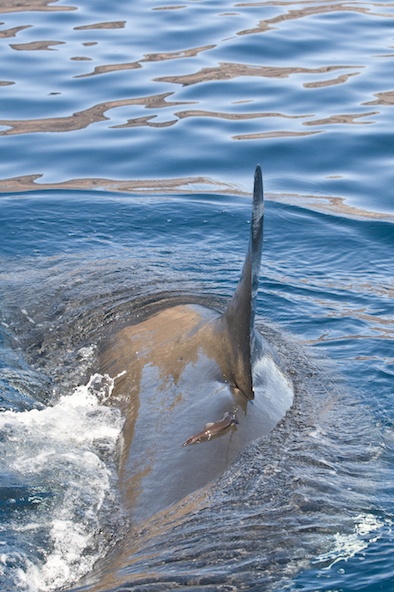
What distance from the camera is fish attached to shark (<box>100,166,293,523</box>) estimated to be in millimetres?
4398

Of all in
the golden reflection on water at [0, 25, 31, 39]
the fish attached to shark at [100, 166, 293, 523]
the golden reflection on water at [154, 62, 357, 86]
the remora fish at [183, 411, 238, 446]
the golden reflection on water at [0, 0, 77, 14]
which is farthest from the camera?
the golden reflection on water at [0, 0, 77, 14]

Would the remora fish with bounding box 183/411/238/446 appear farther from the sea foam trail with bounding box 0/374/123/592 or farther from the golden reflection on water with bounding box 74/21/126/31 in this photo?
the golden reflection on water with bounding box 74/21/126/31

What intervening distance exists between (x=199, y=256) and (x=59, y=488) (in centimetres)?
389

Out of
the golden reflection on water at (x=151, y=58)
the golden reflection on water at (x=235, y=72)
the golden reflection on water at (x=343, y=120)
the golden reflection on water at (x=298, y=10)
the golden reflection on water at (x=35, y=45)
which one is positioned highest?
the golden reflection on water at (x=298, y=10)

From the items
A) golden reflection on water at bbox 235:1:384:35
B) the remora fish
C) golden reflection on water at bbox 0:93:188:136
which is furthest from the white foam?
golden reflection on water at bbox 235:1:384:35

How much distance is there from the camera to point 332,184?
1028cm

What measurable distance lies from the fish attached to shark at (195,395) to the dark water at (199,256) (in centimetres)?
10

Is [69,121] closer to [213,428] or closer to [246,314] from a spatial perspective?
[246,314]

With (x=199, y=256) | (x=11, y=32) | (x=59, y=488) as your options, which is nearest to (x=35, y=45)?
(x=11, y=32)

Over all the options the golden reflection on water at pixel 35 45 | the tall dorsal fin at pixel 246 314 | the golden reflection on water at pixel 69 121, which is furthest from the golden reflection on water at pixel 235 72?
the tall dorsal fin at pixel 246 314

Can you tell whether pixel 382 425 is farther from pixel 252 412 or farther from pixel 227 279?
pixel 227 279

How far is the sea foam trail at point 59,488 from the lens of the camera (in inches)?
155

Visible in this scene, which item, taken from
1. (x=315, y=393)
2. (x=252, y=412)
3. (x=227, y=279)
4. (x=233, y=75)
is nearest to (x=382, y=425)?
(x=315, y=393)

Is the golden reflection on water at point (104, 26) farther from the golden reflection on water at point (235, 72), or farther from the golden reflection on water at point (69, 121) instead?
the golden reflection on water at point (69, 121)
